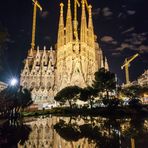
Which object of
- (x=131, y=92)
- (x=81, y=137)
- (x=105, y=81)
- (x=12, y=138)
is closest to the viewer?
(x=81, y=137)

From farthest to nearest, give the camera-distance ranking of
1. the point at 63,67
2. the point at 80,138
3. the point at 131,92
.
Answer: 1. the point at 63,67
2. the point at 131,92
3. the point at 80,138

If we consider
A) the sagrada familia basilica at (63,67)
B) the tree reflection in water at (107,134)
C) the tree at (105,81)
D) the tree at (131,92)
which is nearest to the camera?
the tree reflection in water at (107,134)

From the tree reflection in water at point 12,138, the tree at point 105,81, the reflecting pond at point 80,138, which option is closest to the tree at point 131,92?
the tree at point 105,81

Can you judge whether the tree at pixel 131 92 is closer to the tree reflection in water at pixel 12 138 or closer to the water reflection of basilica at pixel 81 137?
the water reflection of basilica at pixel 81 137

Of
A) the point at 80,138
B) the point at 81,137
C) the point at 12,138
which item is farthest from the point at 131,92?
the point at 12,138

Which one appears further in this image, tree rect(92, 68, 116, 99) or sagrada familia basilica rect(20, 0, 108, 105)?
sagrada familia basilica rect(20, 0, 108, 105)

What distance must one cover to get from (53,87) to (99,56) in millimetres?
34584

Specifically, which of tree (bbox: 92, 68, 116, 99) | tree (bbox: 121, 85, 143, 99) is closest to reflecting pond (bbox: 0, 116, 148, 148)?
tree (bbox: 92, 68, 116, 99)

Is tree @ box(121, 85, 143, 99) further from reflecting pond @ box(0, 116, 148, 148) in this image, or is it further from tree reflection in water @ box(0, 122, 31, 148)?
tree reflection in water @ box(0, 122, 31, 148)

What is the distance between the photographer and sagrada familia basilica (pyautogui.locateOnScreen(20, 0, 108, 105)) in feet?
294

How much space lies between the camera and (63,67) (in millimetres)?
94062

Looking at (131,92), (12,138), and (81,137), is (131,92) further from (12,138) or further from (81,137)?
(12,138)

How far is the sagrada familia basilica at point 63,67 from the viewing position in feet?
294

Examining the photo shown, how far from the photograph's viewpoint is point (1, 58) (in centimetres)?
1931
